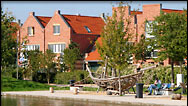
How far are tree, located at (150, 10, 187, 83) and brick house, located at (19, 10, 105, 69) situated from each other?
19.6 metres

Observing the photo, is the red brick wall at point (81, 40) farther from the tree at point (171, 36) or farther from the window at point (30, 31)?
the tree at point (171, 36)

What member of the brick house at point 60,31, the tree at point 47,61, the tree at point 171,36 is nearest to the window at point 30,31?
the brick house at point 60,31

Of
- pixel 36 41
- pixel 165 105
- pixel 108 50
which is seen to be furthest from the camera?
pixel 36 41

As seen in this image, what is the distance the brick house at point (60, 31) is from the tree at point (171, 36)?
A: 1956 centimetres

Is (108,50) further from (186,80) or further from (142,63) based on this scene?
(142,63)

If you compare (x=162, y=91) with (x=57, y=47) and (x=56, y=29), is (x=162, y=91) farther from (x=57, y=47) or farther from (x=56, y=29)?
(x=56, y=29)

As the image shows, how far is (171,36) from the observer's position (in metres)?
43.5

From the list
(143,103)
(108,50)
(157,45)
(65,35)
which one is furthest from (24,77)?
(143,103)

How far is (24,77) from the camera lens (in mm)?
59875

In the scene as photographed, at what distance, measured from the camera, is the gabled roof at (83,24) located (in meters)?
66.7

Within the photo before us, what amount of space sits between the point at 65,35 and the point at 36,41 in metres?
6.28

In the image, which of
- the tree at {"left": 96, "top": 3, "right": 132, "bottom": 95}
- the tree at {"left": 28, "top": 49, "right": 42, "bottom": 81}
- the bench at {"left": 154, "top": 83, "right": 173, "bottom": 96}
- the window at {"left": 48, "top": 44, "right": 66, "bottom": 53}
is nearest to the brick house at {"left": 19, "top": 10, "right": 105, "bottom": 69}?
the window at {"left": 48, "top": 44, "right": 66, "bottom": 53}

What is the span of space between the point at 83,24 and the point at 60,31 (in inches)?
151

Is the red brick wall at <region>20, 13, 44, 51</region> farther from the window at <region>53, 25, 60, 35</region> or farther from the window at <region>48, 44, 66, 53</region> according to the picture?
the window at <region>53, 25, 60, 35</region>
